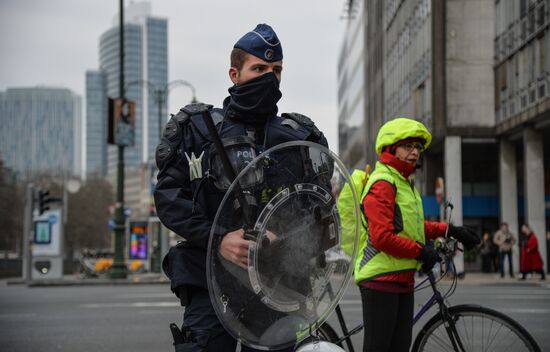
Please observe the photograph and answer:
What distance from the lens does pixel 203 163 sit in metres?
3.06

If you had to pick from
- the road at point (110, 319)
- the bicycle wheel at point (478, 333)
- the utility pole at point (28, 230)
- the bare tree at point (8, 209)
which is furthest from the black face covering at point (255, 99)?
the bare tree at point (8, 209)

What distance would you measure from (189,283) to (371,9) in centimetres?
5839

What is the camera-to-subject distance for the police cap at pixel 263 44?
3.08m

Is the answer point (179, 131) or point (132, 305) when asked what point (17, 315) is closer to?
point (132, 305)

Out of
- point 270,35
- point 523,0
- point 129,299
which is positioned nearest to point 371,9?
point 523,0

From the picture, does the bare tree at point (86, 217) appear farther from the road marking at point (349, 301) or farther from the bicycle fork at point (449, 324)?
the bicycle fork at point (449, 324)

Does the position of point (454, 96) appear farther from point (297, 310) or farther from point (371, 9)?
point (297, 310)

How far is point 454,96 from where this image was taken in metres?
34.2

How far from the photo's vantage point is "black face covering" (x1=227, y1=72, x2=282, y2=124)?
303 centimetres

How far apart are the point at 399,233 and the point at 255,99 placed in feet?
6.09

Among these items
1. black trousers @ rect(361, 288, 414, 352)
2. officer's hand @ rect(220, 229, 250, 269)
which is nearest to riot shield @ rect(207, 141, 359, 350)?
officer's hand @ rect(220, 229, 250, 269)

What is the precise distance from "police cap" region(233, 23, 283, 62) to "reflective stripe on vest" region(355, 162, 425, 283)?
65.6 inches

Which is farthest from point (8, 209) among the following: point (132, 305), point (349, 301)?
point (349, 301)

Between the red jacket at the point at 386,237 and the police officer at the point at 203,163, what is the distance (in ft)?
4.77
